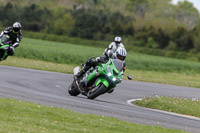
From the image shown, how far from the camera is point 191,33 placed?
243 feet

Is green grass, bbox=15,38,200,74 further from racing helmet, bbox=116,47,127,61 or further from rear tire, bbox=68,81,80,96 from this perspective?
racing helmet, bbox=116,47,127,61

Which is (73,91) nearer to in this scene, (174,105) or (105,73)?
(105,73)

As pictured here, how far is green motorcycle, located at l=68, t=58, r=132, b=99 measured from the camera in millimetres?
12992

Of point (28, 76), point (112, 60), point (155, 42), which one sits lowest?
point (155, 42)

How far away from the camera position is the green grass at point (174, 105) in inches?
547

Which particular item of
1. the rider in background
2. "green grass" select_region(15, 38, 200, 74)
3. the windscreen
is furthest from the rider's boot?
"green grass" select_region(15, 38, 200, 74)

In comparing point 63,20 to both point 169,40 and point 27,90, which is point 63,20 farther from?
point 27,90

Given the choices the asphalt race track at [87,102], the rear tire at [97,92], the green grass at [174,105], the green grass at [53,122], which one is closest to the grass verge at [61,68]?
the asphalt race track at [87,102]

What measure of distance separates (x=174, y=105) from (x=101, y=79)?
2.80 metres

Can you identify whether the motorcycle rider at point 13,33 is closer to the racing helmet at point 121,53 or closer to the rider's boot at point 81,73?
the rider's boot at point 81,73

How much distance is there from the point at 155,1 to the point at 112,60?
146 metres

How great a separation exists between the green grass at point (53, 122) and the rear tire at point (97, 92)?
266 centimetres

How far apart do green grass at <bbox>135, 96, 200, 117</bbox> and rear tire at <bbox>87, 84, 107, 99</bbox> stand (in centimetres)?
227

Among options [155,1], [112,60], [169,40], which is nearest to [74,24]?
[169,40]
